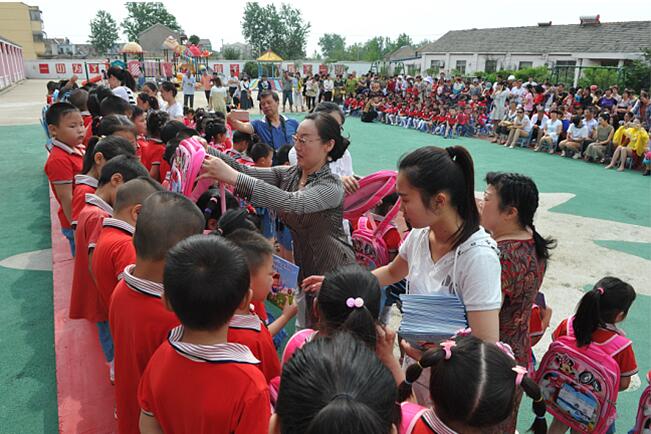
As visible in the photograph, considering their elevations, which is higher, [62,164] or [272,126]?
[272,126]

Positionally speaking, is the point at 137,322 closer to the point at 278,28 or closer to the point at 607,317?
the point at 607,317

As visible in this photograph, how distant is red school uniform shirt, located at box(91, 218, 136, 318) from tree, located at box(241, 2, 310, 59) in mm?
80560

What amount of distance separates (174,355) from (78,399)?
192cm

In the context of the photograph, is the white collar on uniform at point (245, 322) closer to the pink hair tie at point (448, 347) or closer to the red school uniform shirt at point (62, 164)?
the pink hair tie at point (448, 347)

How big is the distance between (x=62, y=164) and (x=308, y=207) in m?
2.53

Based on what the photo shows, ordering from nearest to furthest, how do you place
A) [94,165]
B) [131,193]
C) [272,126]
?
[131,193] → [94,165] → [272,126]

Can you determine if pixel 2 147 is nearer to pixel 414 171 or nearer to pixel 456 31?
pixel 414 171

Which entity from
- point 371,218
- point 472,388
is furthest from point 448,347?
point 371,218

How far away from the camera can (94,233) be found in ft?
8.18

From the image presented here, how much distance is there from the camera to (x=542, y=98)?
17188 mm

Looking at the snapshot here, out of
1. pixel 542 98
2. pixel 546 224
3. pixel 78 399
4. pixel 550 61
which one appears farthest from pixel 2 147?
pixel 550 61

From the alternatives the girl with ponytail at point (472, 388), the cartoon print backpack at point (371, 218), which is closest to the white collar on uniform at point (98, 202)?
the cartoon print backpack at point (371, 218)

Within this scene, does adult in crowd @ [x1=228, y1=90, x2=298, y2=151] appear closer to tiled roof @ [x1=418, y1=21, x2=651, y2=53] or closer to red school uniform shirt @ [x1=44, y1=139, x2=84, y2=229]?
red school uniform shirt @ [x1=44, y1=139, x2=84, y2=229]

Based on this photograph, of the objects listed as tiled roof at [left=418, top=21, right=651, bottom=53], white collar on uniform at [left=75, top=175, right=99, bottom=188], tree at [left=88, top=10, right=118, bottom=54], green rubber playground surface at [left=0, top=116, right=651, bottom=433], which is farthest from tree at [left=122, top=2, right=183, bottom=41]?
white collar on uniform at [left=75, top=175, right=99, bottom=188]
